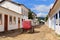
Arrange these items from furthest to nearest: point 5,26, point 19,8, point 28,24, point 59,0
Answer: point 19,8
point 5,26
point 28,24
point 59,0

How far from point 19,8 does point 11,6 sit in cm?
214

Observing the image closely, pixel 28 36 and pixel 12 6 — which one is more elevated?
pixel 12 6

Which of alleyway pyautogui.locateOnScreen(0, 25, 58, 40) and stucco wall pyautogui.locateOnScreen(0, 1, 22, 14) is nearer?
alleyway pyautogui.locateOnScreen(0, 25, 58, 40)

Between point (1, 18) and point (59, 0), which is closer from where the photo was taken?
point (59, 0)

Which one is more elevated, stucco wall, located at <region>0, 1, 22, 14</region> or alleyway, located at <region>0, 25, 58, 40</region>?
stucco wall, located at <region>0, 1, 22, 14</region>

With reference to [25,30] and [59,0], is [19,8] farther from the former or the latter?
[59,0]

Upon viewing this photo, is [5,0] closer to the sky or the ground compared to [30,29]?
closer to the sky

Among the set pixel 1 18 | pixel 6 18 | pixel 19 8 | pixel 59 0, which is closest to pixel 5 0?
pixel 19 8

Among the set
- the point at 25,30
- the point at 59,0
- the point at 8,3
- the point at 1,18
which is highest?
the point at 8,3

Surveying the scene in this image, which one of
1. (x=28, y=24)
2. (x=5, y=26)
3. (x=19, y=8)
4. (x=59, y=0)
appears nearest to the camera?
(x=59, y=0)

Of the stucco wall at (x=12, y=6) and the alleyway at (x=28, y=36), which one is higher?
the stucco wall at (x=12, y=6)

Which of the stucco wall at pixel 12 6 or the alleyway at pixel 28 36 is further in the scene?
the stucco wall at pixel 12 6

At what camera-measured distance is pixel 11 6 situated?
39.8 m

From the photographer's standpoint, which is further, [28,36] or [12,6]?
[12,6]
